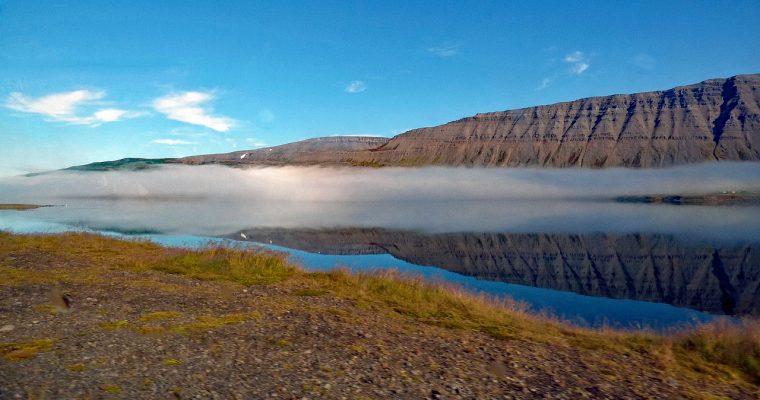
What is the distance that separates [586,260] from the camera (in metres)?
33.0

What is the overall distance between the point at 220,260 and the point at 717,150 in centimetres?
21614

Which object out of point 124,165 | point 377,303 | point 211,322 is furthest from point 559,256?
point 124,165

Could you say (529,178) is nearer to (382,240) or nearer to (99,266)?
(382,240)

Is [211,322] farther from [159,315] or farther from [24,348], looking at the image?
[24,348]

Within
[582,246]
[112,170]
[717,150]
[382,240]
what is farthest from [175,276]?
[717,150]

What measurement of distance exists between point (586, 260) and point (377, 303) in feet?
77.2

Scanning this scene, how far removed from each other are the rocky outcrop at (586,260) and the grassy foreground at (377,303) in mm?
10276

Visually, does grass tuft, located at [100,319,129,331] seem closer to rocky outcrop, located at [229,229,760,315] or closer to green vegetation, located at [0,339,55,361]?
green vegetation, located at [0,339,55,361]

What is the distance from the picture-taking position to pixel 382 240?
142 feet

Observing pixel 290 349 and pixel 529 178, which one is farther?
pixel 529 178

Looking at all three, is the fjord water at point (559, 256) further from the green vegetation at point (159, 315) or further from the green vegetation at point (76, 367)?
the green vegetation at point (76, 367)

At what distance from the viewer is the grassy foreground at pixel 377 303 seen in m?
9.56

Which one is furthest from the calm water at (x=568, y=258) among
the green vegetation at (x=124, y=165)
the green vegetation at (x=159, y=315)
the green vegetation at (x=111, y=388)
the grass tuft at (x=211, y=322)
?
the green vegetation at (x=124, y=165)

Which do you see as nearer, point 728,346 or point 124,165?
point 728,346
